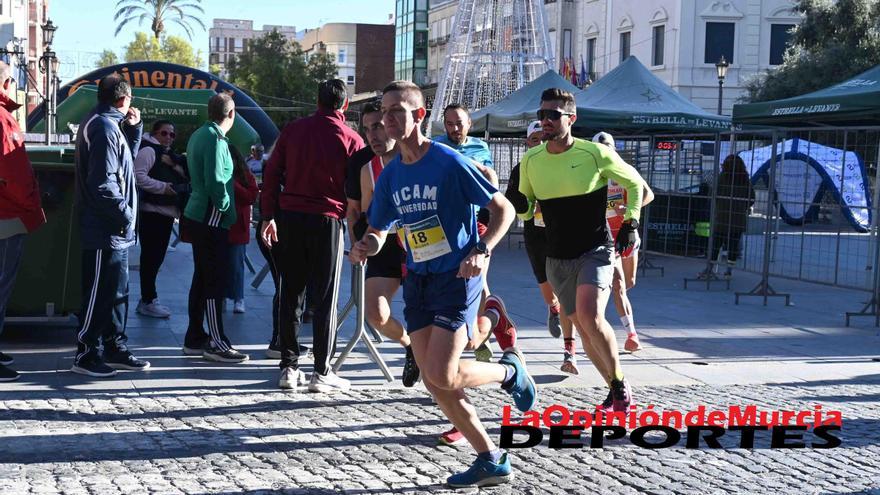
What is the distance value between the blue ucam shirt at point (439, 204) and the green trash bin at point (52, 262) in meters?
4.56

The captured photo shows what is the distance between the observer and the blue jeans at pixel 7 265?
7871 millimetres

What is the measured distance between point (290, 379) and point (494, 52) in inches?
883

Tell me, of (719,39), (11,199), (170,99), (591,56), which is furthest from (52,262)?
(591,56)

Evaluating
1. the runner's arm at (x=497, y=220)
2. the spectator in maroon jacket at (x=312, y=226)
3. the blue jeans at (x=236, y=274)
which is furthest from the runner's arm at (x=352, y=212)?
the blue jeans at (x=236, y=274)

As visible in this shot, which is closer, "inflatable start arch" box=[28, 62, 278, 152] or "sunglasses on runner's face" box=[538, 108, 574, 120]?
"sunglasses on runner's face" box=[538, 108, 574, 120]

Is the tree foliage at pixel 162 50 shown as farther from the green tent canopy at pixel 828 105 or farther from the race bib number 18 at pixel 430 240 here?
the race bib number 18 at pixel 430 240

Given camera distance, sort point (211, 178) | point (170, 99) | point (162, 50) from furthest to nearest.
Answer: point (162, 50)
point (170, 99)
point (211, 178)

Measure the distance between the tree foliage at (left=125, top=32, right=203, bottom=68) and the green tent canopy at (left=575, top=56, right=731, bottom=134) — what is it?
6259cm

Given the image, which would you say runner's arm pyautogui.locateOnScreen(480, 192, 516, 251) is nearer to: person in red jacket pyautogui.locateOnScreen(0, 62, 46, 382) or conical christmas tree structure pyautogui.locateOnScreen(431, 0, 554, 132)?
person in red jacket pyautogui.locateOnScreen(0, 62, 46, 382)

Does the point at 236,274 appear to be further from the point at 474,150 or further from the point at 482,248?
the point at 482,248

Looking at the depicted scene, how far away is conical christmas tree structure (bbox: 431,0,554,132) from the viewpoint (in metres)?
28.9

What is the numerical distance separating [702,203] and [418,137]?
39.1 ft

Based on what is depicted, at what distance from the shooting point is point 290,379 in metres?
7.72

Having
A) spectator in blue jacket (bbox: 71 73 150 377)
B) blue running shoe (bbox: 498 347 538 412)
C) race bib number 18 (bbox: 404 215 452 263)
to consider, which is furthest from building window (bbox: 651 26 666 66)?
race bib number 18 (bbox: 404 215 452 263)
